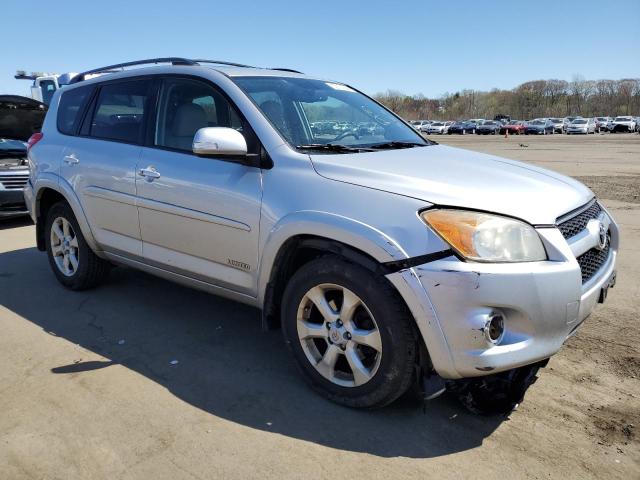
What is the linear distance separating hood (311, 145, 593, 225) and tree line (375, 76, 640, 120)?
82269 mm

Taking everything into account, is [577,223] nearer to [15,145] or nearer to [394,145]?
[394,145]

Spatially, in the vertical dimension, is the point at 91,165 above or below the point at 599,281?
above

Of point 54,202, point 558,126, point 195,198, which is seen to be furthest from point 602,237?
point 558,126

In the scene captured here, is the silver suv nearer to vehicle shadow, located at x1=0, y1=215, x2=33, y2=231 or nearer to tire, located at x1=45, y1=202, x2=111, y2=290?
tire, located at x1=45, y1=202, x2=111, y2=290

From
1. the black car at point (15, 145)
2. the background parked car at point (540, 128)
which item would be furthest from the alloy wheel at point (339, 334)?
the background parked car at point (540, 128)

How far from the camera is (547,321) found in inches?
97.3

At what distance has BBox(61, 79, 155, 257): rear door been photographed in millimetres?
3982

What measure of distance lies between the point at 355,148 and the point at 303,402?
155 centimetres

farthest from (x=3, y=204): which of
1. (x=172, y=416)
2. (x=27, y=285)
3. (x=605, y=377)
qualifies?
(x=605, y=377)

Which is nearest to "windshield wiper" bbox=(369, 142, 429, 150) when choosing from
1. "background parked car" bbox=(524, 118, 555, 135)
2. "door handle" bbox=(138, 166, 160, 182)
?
"door handle" bbox=(138, 166, 160, 182)

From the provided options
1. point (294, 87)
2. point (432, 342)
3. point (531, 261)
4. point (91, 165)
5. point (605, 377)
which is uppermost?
point (294, 87)

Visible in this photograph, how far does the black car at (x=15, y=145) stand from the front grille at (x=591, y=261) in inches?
297

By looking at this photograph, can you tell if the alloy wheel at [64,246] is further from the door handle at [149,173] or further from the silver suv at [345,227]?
the door handle at [149,173]

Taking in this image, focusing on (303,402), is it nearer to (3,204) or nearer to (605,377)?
(605,377)
